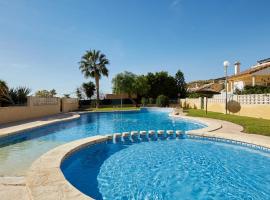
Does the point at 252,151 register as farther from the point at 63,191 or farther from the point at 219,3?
the point at 219,3

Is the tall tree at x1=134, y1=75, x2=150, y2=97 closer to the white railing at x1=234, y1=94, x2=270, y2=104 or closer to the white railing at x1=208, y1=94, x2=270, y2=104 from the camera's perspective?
the white railing at x1=208, y1=94, x2=270, y2=104

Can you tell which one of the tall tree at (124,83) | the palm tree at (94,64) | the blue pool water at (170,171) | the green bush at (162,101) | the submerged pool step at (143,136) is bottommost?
the blue pool water at (170,171)

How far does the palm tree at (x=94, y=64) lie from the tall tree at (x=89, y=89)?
5877 mm

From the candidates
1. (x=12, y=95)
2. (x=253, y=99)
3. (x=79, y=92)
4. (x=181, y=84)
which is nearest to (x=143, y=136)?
(x=253, y=99)

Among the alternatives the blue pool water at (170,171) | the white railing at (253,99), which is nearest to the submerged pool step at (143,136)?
the blue pool water at (170,171)

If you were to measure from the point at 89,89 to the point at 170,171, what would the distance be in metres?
34.2

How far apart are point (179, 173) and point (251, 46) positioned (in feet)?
57.7

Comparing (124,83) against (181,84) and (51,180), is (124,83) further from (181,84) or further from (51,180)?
(51,180)

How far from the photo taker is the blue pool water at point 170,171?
511 centimetres

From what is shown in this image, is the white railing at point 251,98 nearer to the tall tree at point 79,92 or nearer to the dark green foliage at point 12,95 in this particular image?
the dark green foliage at point 12,95

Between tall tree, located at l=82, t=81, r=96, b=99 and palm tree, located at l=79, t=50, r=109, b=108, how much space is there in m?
5.88

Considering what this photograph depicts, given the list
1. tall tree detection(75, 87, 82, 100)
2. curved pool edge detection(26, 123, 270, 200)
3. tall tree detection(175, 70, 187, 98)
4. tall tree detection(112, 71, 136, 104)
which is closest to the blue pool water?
curved pool edge detection(26, 123, 270, 200)

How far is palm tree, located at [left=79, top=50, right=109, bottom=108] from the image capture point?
3316 cm

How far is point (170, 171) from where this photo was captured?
255 inches
